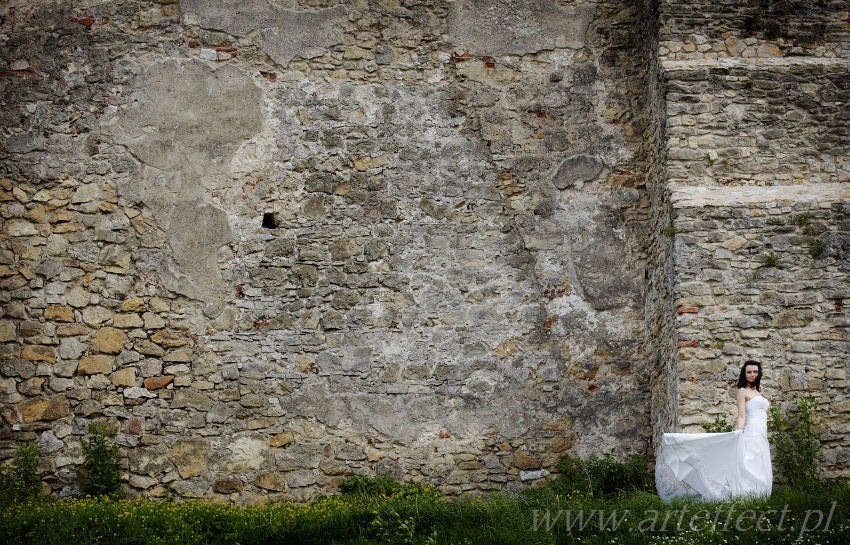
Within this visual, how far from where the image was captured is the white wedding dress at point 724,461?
23.3ft

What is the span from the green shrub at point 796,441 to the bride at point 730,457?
0.47 metres

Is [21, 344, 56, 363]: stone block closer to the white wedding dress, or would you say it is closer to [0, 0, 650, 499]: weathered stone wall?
[0, 0, 650, 499]: weathered stone wall

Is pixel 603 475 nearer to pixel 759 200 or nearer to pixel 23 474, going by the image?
pixel 759 200

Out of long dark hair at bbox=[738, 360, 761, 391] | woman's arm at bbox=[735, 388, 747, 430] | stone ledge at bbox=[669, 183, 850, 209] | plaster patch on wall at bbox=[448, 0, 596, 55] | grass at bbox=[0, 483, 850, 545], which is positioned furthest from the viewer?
plaster patch on wall at bbox=[448, 0, 596, 55]

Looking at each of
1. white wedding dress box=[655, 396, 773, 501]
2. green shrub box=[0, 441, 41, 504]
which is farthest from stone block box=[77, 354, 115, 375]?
white wedding dress box=[655, 396, 773, 501]

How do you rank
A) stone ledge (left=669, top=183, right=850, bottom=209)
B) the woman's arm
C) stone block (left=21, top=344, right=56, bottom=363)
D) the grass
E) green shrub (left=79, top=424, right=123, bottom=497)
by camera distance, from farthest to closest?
stone block (left=21, top=344, right=56, bottom=363), green shrub (left=79, top=424, right=123, bottom=497), stone ledge (left=669, top=183, right=850, bottom=209), the woman's arm, the grass

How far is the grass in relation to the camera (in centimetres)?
652

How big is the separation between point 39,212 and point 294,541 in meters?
4.27

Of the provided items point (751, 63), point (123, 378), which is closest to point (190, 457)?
point (123, 378)

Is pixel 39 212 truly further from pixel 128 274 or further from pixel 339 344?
pixel 339 344

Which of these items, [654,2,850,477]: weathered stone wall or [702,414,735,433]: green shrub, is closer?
[702,414,735,433]: green shrub

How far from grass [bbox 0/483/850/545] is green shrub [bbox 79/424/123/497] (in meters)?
0.26

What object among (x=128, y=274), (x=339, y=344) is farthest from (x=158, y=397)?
(x=339, y=344)

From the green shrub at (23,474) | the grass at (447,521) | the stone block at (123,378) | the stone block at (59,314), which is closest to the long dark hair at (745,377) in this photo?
the grass at (447,521)
